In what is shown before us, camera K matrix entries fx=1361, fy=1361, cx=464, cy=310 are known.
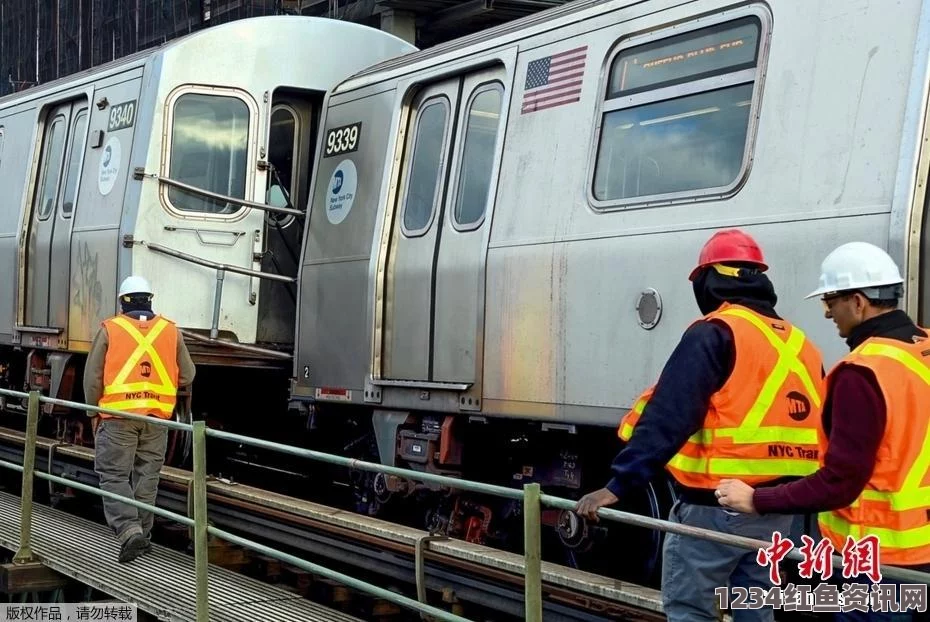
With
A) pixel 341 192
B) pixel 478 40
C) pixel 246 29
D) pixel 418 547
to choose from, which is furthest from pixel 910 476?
pixel 246 29

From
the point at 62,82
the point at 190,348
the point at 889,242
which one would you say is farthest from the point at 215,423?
the point at 889,242

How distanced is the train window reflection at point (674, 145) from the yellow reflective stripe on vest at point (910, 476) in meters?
2.72

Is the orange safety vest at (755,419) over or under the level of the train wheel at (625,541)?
over

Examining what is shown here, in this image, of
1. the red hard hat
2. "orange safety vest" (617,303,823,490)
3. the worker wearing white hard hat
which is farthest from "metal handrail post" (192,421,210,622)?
the worker wearing white hard hat

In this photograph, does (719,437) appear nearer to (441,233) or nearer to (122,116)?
(441,233)

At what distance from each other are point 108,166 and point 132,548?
13.5 ft

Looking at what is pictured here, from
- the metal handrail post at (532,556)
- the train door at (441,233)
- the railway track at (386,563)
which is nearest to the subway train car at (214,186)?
the railway track at (386,563)

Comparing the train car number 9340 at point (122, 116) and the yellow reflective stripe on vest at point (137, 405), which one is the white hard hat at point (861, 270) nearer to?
the yellow reflective stripe on vest at point (137, 405)

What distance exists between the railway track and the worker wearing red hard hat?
3.50ft

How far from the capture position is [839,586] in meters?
3.96

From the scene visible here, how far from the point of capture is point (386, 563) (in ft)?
24.7

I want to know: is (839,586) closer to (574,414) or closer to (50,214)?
(574,414)

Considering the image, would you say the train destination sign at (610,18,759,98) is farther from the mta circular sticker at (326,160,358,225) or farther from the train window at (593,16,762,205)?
the mta circular sticker at (326,160,358,225)

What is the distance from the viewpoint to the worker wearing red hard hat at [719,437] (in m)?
4.42
